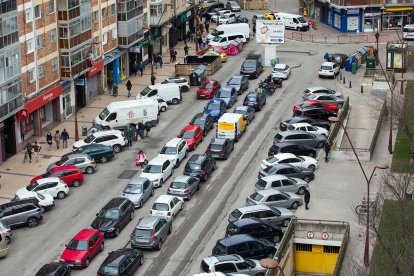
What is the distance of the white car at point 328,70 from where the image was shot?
321 feet

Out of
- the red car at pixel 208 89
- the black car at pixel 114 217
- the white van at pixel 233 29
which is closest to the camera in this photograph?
the black car at pixel 114 217

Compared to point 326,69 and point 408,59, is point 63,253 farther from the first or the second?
point 408,59

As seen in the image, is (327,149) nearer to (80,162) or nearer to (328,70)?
(80,162)

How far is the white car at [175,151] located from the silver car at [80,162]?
206 inches

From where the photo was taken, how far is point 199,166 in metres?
69.1

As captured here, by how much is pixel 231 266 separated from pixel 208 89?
132 ft

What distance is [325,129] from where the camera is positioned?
77.8m

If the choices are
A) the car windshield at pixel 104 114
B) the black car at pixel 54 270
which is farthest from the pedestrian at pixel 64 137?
the black car at pixel 54 270

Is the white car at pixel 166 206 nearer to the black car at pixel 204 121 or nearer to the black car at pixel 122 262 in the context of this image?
the black car at pixel 122 262

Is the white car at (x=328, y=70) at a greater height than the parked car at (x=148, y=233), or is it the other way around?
the white car at (x=328, y=70)

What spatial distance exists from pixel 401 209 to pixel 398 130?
23.7 meters

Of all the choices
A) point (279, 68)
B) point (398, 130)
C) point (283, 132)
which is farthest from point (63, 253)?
point (279, 68)

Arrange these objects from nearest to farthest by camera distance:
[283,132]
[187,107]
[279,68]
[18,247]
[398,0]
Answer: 1. [18,247]
2. [283,132]
3. [187,107]
4. [279,68]
5. [398,0]

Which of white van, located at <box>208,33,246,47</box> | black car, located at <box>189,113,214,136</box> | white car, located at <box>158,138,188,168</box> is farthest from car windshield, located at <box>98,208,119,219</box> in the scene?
white van, located at <box>208,33,246,47</box>
